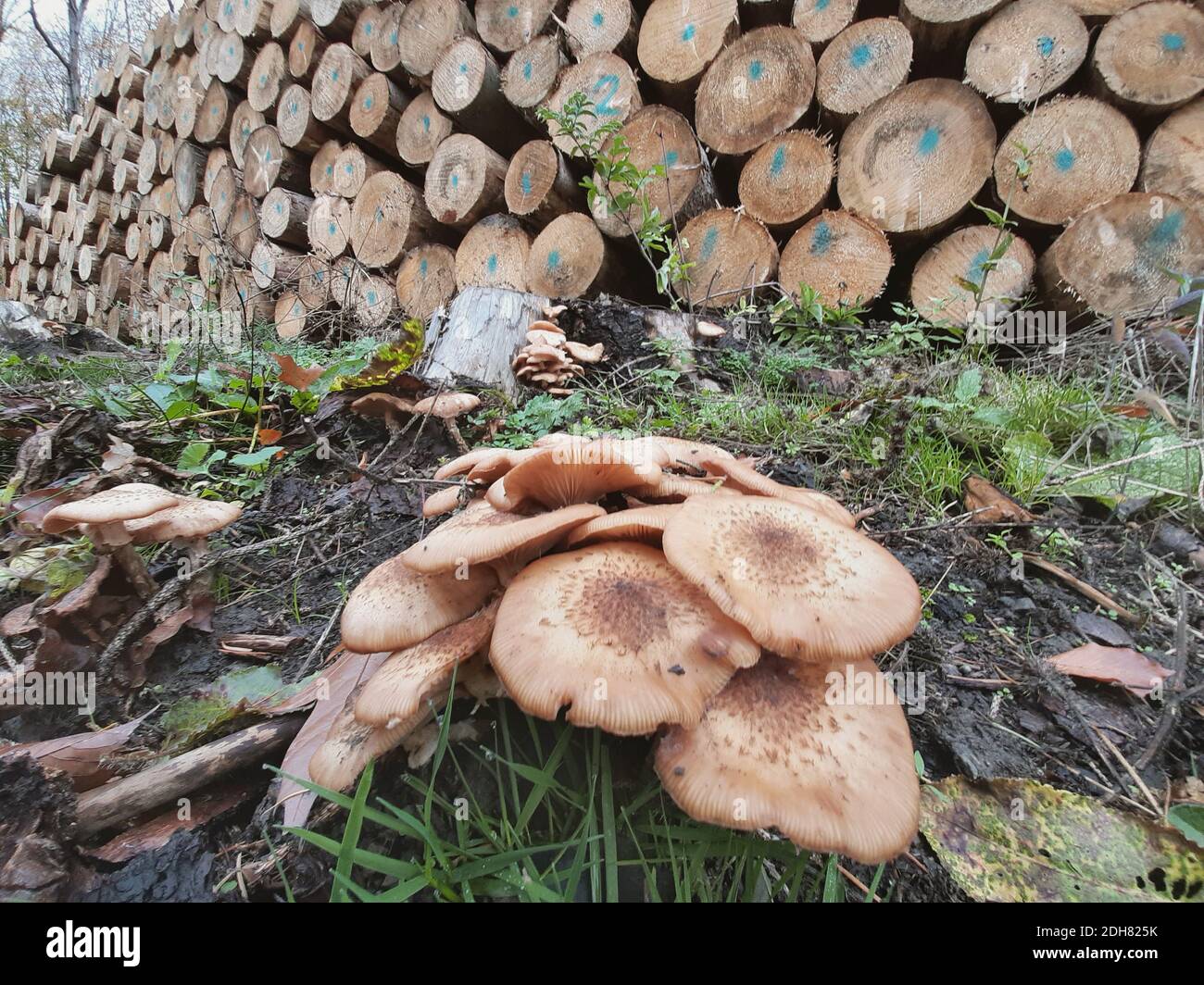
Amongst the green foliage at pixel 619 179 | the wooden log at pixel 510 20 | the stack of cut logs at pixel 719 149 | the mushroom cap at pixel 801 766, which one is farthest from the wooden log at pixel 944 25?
the mushroom cap at pixel 801 766

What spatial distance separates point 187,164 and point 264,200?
7.10 feet

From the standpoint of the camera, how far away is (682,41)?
4.30m

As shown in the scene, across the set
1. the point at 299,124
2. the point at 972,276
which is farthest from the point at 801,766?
the point at 299,124

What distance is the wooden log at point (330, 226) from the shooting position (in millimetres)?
6137

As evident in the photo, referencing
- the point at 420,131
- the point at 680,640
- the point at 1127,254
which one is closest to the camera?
the point at 680,640

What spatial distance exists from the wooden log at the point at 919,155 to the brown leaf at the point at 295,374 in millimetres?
3895

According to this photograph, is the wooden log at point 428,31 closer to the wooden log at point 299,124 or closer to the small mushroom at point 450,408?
the wooden log at point 299,124

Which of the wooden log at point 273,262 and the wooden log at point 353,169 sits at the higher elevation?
the wooden log at point 353,169

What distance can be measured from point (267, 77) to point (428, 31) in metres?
2.75

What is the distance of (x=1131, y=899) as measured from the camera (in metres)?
1.24

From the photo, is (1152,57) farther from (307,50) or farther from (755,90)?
(307,50)

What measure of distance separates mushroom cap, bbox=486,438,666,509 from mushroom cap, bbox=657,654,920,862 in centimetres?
63

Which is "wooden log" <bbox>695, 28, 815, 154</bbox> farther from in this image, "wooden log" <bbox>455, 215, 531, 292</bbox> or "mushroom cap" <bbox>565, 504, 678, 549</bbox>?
"mushroom cap" <bbox>565, 504, 678, 549</bbox>
